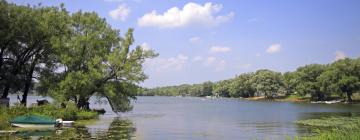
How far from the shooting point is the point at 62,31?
53.7 metres

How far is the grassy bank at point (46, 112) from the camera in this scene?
1404 inches

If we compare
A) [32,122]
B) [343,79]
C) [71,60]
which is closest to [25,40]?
[71,60]

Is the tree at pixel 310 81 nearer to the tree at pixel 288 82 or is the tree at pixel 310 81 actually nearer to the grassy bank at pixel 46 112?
the tree at pixel 288 82

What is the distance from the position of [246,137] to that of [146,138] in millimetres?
7715

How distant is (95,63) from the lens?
173 ft

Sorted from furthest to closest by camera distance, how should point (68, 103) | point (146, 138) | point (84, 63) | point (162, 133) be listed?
point (84, 63) < point (68, 103) < point (162, 133) < point (146, 138)

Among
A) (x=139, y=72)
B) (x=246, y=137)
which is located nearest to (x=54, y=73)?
(x=139, y=72)

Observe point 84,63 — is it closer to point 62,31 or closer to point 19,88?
point 62,31

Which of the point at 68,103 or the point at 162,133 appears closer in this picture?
the point at 162,133

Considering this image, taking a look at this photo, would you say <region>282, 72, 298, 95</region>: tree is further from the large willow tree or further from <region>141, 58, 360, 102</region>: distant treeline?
the large willow tree

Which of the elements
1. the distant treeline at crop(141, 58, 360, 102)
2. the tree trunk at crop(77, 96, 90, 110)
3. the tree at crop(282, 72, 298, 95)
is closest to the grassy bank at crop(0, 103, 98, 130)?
the tree trunk at crop(77, 96, 90, 110)

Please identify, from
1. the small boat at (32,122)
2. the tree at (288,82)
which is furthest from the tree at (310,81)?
the small boat at (32,122)

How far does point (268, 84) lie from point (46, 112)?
143886 mm

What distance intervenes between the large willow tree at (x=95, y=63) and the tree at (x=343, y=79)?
82487mm
